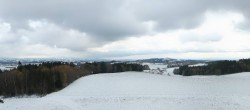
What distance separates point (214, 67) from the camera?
508ft

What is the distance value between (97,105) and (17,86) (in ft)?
147

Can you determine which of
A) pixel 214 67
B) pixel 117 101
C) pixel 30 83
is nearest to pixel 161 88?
pixel 117 101

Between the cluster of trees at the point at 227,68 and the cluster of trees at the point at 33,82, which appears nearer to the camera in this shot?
the cluster of trees at the point at 33,82

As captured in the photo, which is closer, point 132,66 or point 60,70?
point 60,70

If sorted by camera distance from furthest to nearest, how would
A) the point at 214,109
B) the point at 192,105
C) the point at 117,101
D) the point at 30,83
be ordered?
the point at 30,83 → the point at 117,101 → the point at 192,105 → the point at 214,109

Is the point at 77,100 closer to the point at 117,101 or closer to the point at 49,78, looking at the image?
the point at 117,101

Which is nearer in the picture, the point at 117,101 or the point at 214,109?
the point at 214,109

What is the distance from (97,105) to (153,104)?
6212mm

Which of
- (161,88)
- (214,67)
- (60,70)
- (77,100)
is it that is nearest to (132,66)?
(214,67)

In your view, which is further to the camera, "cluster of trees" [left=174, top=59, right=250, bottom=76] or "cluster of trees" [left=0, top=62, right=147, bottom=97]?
"cluster of trees" [left=174, top=59, right=250, bottom=76]

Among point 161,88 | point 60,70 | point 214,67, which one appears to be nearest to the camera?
point 161,88

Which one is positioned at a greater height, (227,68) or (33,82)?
(227,68)

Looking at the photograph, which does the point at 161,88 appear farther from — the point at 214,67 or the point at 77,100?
the point at 214,67

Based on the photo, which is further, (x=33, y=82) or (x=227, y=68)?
(x=227, y=68)
